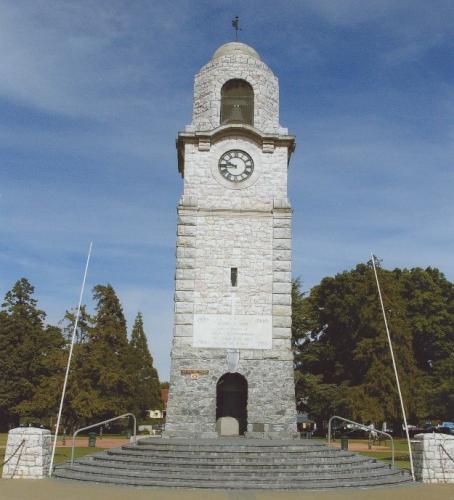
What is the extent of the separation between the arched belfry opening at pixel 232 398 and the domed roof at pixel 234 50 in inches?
483

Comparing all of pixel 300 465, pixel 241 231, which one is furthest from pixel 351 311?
pixel 300 465

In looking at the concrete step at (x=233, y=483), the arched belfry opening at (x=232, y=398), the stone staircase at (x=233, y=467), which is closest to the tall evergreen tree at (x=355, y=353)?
the arched belfry opening at (x=232, y=398)

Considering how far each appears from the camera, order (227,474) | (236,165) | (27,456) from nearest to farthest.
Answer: (227,474)
(27,456)
(236,165)

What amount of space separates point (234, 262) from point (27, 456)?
912 centimetres

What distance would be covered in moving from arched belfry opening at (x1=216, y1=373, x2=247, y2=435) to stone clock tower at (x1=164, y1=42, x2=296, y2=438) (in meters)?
0.03

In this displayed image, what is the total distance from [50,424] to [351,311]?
20.6 meters

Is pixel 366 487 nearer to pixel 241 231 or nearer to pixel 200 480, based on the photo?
pixel 200 480

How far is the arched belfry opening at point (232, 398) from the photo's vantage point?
66.9ft

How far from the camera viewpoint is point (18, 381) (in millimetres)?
41344

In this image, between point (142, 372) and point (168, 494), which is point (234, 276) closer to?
point (168, 494)

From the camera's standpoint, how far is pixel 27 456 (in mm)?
14953

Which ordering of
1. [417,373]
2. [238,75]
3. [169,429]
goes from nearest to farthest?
[169,429], [238,75], [417,373]

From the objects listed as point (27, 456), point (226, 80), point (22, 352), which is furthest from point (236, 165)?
point (22, 352)

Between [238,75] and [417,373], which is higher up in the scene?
[238,75]
